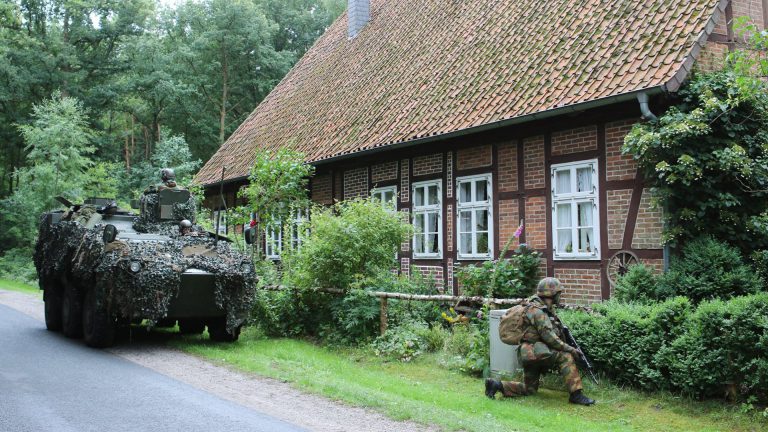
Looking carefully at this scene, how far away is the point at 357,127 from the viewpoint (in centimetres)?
1638

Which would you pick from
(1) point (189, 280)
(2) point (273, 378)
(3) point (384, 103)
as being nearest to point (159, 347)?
(1) point (189, 280)

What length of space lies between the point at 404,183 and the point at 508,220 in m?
3.24

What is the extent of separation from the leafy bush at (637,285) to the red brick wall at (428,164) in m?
5.16

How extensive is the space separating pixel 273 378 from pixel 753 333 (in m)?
5.17

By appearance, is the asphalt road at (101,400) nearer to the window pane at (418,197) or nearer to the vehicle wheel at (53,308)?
the vehicle wheel at (53,308)

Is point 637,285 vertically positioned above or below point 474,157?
below

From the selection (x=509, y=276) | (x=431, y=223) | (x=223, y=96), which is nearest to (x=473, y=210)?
(x=431, y=223)

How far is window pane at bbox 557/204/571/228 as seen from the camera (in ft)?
37.4

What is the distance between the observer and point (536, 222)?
39.0 ft

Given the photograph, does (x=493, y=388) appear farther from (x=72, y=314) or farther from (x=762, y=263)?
(x=72, y=314)

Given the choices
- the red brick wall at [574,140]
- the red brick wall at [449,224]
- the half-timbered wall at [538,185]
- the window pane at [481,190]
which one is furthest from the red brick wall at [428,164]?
the red brick wall at [574,140]

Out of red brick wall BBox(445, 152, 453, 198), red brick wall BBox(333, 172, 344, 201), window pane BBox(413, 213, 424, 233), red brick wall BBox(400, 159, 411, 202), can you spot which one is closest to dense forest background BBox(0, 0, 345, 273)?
red brick wall BBox(333, 172, 344, 201)

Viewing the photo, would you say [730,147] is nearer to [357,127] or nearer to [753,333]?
[753,333]

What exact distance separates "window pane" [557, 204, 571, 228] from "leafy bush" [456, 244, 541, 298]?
2.07 ft
